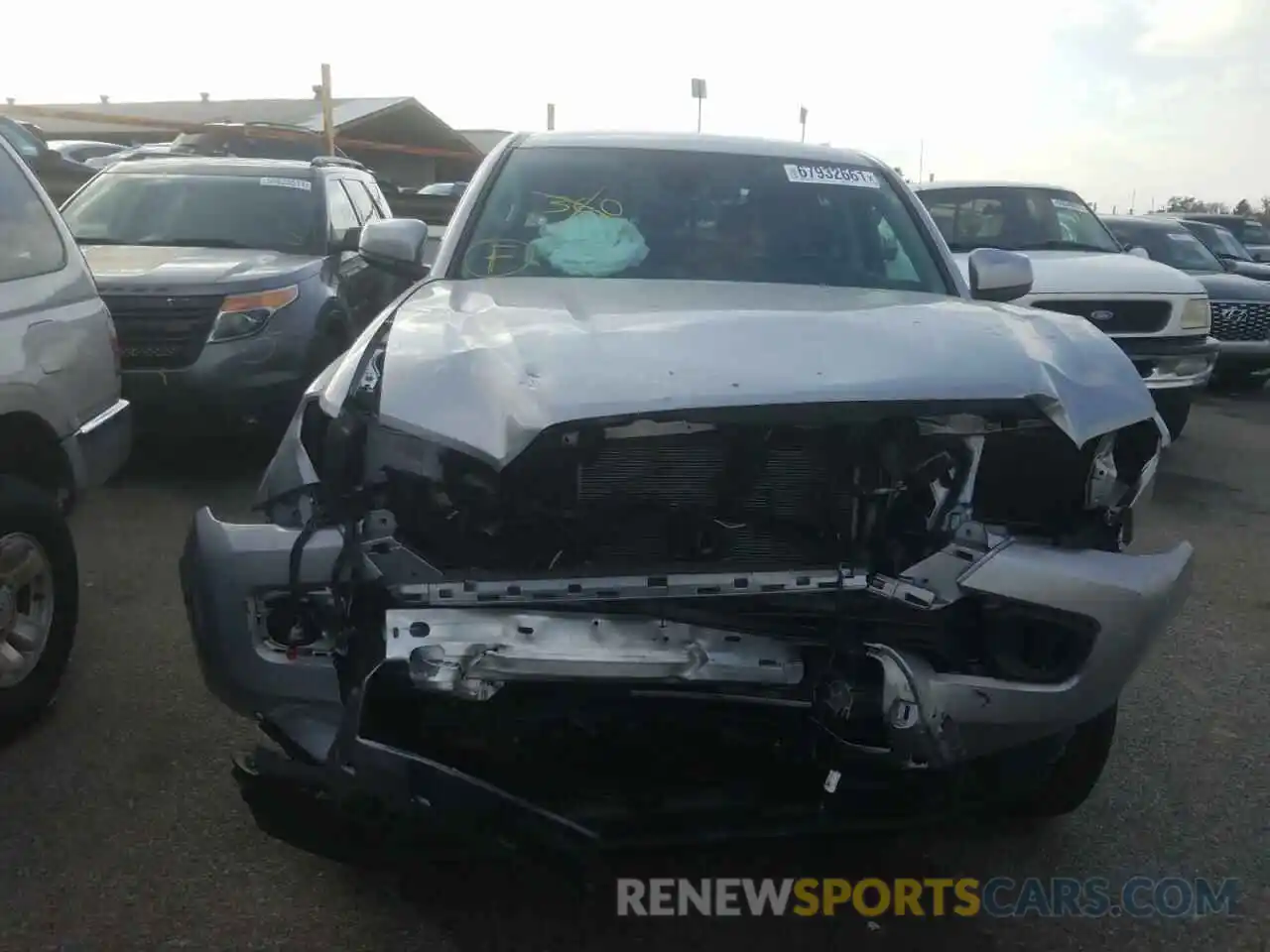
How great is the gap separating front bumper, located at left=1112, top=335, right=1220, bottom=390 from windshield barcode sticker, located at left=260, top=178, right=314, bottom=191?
5447 millimetres

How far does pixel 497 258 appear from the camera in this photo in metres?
3.93

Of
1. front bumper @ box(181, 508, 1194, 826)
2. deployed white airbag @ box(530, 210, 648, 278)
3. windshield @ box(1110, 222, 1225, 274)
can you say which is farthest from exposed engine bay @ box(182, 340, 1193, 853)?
windshield @ box(1110, 222, 1225, 274)

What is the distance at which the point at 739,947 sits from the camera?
2709 millimetres

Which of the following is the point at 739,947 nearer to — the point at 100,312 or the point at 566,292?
the point at 566,292

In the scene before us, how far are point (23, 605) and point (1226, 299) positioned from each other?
10543mm

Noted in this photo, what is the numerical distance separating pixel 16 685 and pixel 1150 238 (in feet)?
37.9

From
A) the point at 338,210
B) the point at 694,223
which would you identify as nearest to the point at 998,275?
the point at 694,223

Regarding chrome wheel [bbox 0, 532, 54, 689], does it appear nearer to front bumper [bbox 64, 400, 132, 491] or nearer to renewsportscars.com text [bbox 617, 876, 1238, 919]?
front bumper [bbox 64, 400, 132, 491]

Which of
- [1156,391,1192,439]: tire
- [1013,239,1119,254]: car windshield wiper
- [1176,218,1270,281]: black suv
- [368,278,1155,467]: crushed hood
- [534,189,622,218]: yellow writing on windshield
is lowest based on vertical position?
[1156,391,1192,439]: tire

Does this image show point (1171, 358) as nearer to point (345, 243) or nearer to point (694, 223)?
point (694, 223)

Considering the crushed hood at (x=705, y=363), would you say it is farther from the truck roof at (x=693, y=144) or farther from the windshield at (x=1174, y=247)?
the windshield at (x=1174, y=247)

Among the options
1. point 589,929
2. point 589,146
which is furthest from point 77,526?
point 589,929

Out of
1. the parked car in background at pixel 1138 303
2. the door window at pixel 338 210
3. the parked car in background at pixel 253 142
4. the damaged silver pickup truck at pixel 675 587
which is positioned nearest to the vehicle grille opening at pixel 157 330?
the door window at pixel 338 210

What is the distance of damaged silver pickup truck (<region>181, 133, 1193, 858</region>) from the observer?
235cm
